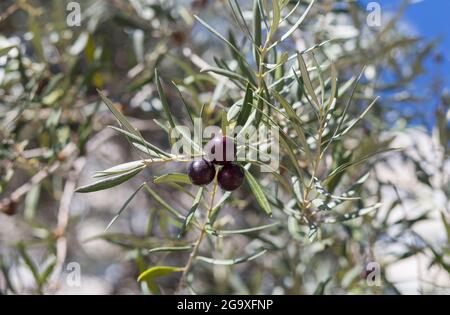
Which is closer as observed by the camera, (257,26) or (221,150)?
(221,150)

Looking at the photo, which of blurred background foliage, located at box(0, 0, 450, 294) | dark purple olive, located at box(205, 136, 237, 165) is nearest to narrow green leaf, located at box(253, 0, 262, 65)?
blurred background foliage, located at box(0, 0, 450, 294)

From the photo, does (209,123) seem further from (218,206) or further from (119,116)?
(119,116)

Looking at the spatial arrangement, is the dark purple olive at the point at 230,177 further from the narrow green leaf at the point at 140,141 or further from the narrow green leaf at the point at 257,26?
the narrow green leaf at the point at 257,26

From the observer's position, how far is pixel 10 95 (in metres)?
1.82

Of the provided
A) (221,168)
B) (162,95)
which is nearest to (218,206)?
(221,168)

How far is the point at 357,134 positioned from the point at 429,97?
0.33 metres

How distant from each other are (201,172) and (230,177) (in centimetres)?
5

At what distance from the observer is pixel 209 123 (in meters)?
1.50

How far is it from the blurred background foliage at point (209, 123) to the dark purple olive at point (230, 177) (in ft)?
0.98

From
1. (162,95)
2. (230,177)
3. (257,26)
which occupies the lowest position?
(230,177)

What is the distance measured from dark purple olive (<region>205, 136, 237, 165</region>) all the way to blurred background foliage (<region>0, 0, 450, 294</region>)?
0.95 ft
